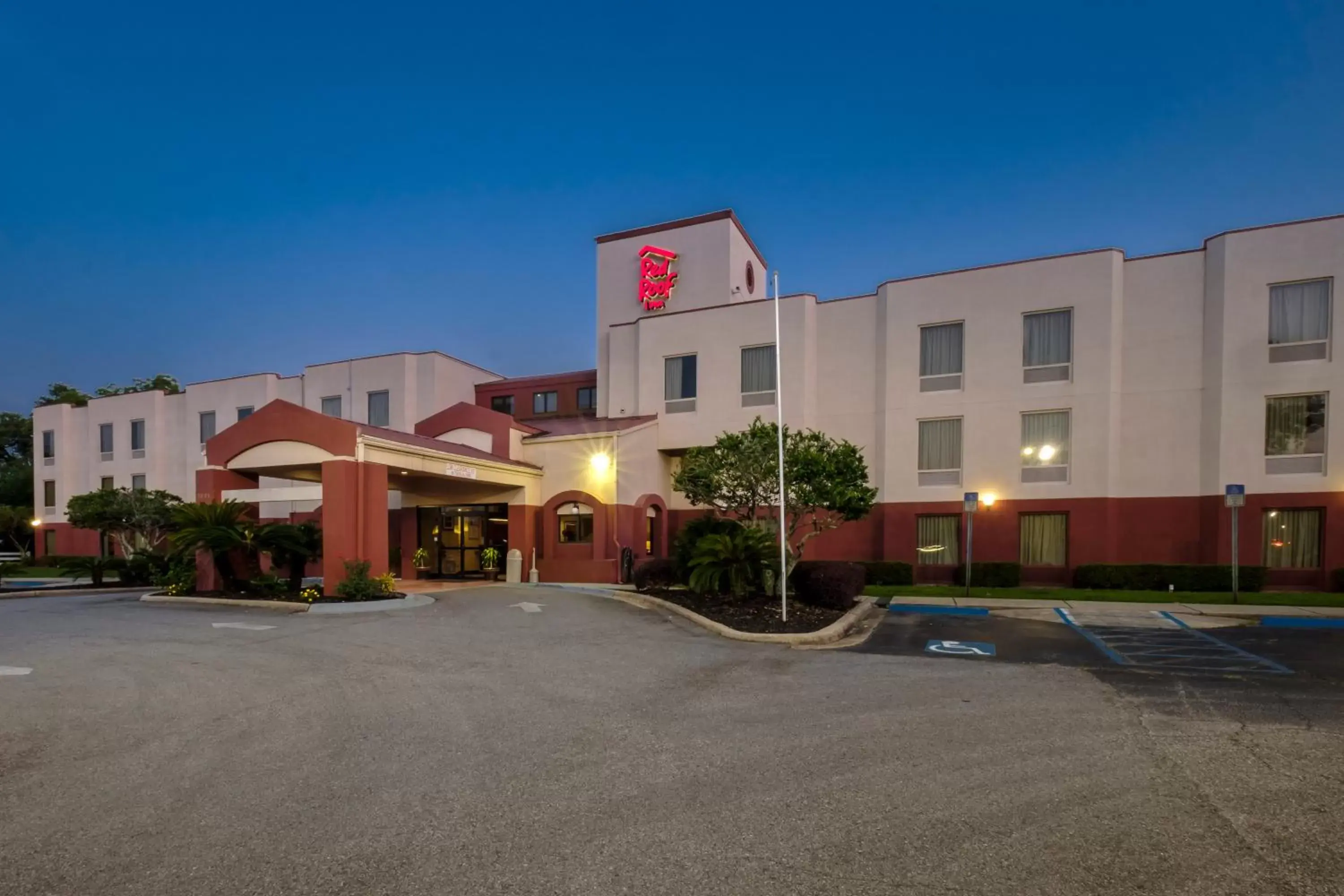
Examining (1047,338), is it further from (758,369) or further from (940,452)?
(758,369)

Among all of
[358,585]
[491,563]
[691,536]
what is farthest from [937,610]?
[491,563]

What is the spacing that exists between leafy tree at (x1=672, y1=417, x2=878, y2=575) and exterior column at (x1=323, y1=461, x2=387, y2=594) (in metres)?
8.10

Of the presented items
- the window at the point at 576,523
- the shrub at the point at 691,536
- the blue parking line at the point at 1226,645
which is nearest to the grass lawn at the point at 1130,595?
the blue parking line at the point at 1226,645

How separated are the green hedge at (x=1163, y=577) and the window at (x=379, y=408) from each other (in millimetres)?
30194

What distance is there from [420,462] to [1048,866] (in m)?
18.0

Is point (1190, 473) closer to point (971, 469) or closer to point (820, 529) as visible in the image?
point (971, 469)

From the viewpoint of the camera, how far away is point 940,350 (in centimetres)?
2366

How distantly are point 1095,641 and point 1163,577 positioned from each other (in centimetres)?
1049

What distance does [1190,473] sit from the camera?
20.9 m

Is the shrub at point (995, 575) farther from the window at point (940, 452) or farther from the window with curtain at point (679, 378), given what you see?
the window with curtain at point (679, 378)

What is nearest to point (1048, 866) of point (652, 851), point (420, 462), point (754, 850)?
point (754, 850)

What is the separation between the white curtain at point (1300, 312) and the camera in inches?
779

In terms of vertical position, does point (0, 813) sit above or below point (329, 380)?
below

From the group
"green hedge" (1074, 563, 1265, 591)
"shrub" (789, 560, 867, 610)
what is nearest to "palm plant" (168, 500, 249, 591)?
"shrub" (789, 560, 867, 610)
